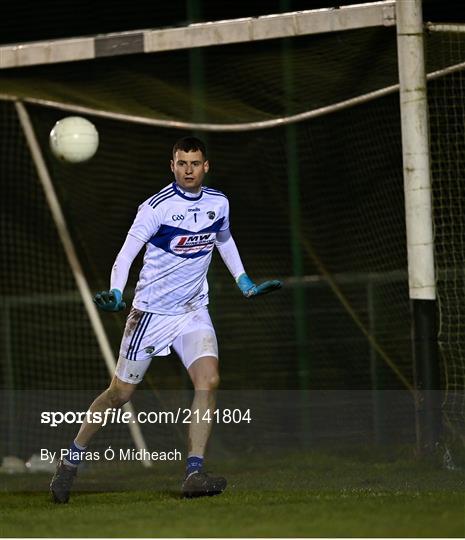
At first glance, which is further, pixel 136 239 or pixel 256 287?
pixel 256 287

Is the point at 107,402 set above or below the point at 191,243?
below

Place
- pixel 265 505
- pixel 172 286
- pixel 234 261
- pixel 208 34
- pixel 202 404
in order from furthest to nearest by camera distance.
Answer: pixel 208 34
pixel 234 261
pixel 172 286
pixel 202 404
pixel 265 505

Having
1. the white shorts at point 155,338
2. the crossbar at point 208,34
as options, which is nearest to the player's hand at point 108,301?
the white shorts at point 155,338

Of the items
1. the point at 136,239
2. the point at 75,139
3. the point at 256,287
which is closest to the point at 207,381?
the point at 256,287

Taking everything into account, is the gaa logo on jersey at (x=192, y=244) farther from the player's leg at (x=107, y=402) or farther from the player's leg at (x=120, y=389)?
the player's leg at (x=107, y=402)

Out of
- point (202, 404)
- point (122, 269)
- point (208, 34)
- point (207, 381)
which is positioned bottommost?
point (202, 404)

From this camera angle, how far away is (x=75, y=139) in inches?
346

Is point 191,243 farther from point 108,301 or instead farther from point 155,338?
point 108,301

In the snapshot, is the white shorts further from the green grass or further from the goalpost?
the goalpost

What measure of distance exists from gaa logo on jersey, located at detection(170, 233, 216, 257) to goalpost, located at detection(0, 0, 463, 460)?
182 cm

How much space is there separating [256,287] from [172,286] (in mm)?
465

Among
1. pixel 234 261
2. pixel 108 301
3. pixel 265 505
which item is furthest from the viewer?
pixel 234 261

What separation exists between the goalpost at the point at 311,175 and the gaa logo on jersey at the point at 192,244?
1.82 metres

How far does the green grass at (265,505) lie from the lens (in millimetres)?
5270
